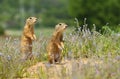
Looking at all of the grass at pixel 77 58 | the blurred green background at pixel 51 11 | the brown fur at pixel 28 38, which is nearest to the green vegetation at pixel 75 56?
the grass at pixel 77 58

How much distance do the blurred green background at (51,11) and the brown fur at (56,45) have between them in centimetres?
2244

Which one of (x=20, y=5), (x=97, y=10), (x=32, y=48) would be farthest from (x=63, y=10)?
(x=32, y=48)

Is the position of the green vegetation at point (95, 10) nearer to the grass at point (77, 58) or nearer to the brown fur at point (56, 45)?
the grass at point (77, 58)

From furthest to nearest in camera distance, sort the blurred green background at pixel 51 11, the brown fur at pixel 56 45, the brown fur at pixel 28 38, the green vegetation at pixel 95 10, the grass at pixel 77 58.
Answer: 1. the blurred green background at pixel 51 11
2. the green vegetation at pixel 95 10
3. the brown fur at pixel 28 38
4. the brown fur at pixel 56 45
5. the grass at pixel 77 58

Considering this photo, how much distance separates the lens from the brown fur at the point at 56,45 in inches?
267

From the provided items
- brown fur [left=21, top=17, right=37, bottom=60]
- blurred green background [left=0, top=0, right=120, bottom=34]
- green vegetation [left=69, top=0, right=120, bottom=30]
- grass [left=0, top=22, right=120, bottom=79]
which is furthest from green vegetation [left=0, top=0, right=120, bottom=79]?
blurred green background [left=0, top=0, right=120, bottom=34]

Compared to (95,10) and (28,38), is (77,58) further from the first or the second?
(95,10)

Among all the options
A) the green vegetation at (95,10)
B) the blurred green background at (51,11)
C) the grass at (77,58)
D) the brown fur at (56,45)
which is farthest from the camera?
the blurred green background at (51,11)

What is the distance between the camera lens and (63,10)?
66562mm

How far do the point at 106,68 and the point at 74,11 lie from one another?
23905mm

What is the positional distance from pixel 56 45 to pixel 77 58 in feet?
1.47

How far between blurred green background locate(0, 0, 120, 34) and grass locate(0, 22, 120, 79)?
21.8 metres

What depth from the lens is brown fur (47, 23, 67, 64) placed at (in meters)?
6.77

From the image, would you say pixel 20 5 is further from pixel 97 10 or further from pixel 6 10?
pixel 97 10
